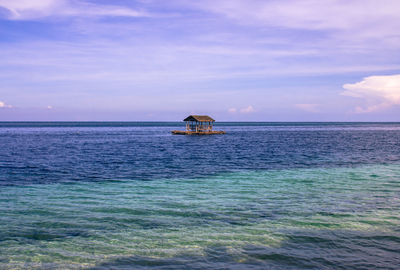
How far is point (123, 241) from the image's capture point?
9.72m

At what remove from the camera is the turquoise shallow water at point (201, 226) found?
334 inches

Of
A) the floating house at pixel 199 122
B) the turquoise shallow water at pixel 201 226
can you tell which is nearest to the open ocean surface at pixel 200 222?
the turquoise shallow water at pixel 201 226

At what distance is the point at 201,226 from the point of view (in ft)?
36.3

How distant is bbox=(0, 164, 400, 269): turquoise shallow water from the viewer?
8477mm

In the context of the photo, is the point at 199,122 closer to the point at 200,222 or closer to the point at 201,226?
the point at 200,222

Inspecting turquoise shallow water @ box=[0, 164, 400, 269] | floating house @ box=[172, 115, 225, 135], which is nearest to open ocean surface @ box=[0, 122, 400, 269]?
turquoise shallow water @ box=[0, 164, 400, 269]

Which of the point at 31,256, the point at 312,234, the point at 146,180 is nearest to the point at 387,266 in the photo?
the point at 312,234

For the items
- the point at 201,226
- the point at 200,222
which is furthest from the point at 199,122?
the point at 201,226

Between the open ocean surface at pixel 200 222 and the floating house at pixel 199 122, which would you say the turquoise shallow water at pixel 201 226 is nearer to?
the open ocean surface at pixel 200 222

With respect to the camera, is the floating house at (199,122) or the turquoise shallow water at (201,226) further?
the floating house at (199,122)

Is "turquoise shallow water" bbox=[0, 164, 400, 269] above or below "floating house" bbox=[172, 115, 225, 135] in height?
below

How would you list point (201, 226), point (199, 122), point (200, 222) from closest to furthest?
point (201, 226) < point (200, 222) < point (199, 122)

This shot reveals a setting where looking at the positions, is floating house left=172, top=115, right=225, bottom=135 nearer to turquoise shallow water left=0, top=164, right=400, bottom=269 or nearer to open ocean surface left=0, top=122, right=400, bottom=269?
open ocean surface left=0, top=122, right=400, bottom=269

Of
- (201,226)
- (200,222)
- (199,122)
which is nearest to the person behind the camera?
(201,226)
